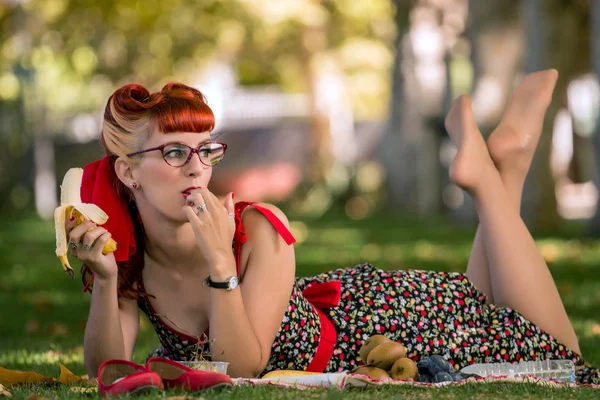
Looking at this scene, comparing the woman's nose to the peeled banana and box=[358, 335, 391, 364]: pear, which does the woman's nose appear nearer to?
the peeled banana

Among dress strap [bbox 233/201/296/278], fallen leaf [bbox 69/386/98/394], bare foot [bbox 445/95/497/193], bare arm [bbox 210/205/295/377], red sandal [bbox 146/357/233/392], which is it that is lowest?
fallen leaf [bbox 69/386/98/394]

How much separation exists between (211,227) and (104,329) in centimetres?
66

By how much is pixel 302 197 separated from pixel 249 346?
74.6ft

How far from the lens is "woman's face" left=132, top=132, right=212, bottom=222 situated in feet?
13.9

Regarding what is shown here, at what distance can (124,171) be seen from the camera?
4.37m

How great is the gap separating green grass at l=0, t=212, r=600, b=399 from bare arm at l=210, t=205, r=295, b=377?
28 centimetres

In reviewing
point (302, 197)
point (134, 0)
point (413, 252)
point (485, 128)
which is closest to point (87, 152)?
point (134, 0)

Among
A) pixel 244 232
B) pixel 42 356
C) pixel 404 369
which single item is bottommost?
pixel 42 356

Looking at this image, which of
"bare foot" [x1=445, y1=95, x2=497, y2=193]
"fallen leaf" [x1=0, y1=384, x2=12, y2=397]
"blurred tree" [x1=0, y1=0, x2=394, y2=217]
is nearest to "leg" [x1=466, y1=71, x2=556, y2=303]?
"bare foot" [x1=445, y1=95, x2=497, y2=193]

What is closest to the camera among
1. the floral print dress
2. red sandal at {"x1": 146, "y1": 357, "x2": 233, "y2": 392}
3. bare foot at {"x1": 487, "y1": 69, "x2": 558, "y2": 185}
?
red sandal at {"x1": 146, "y1": 357, "x2": 233, "y2": 392}

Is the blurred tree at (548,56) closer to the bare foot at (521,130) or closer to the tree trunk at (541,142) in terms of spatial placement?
the tree trunk at (541,142)

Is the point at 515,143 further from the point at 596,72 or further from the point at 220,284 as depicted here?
the point at 596,72

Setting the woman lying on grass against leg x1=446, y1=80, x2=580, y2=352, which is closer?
the woman lying on grass

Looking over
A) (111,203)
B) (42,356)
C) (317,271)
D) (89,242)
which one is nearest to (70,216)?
(89,242)
